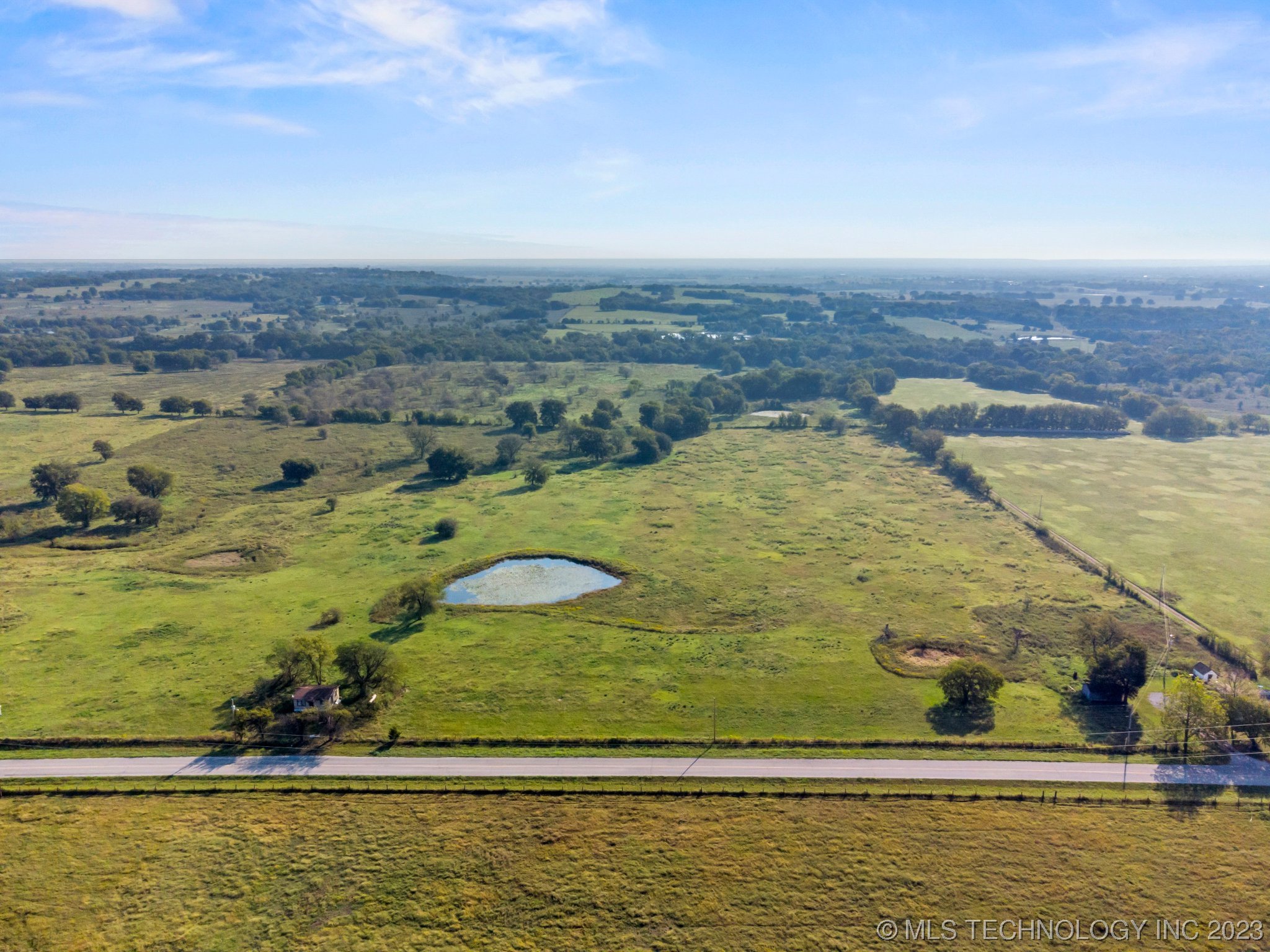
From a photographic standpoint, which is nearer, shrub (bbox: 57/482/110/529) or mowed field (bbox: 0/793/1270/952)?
mowed field (bbox: 0/793/1270/952)

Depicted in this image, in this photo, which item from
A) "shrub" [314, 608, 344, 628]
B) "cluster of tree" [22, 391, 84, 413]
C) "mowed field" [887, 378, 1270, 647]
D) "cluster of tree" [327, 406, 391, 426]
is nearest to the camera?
"shrub" [314, 608, 344, 628]

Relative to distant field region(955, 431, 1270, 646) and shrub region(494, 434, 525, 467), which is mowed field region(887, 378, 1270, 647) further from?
shrub region(494, 434, 525, 467)

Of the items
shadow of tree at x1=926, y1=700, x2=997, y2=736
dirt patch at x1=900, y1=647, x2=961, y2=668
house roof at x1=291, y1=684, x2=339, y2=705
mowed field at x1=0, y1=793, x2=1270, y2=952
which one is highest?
house roof at x1=291, y1=684, x2=339, y2=705

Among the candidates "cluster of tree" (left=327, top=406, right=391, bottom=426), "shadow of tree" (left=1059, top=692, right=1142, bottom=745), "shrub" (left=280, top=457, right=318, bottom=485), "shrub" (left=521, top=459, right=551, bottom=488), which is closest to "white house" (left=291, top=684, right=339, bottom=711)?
"shadow of tree" (left=1059, top=692, right=1142, bottom=745)

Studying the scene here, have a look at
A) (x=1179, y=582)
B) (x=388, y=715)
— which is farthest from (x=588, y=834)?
(x=1179, y=582)

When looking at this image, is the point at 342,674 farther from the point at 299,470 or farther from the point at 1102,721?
the point at 1102,721

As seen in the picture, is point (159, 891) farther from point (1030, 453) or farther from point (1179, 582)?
point (1030, 453)

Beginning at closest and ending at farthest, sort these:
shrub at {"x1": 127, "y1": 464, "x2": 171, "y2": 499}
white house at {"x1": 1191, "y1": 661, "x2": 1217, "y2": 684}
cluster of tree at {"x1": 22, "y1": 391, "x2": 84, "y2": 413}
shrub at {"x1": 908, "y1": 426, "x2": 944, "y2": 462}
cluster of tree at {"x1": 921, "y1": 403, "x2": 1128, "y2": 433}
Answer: white house at {"x1": 1191, "y1": 661, "x2": 1217, "y2": 684} → shrub at {"x1": 127, "y1": 464, "x2": 171, "y2": 499} → shrub at {"x1": 908, "y1": 426, "x2": 944, "y2": 462} → cluster of tree at {"x1": 22, "y1": 391, "x2": 84, "y2": 413} → cluster of tree at {"x1": 921, "y1": 403, "x2": 1128, "y2": 433}
